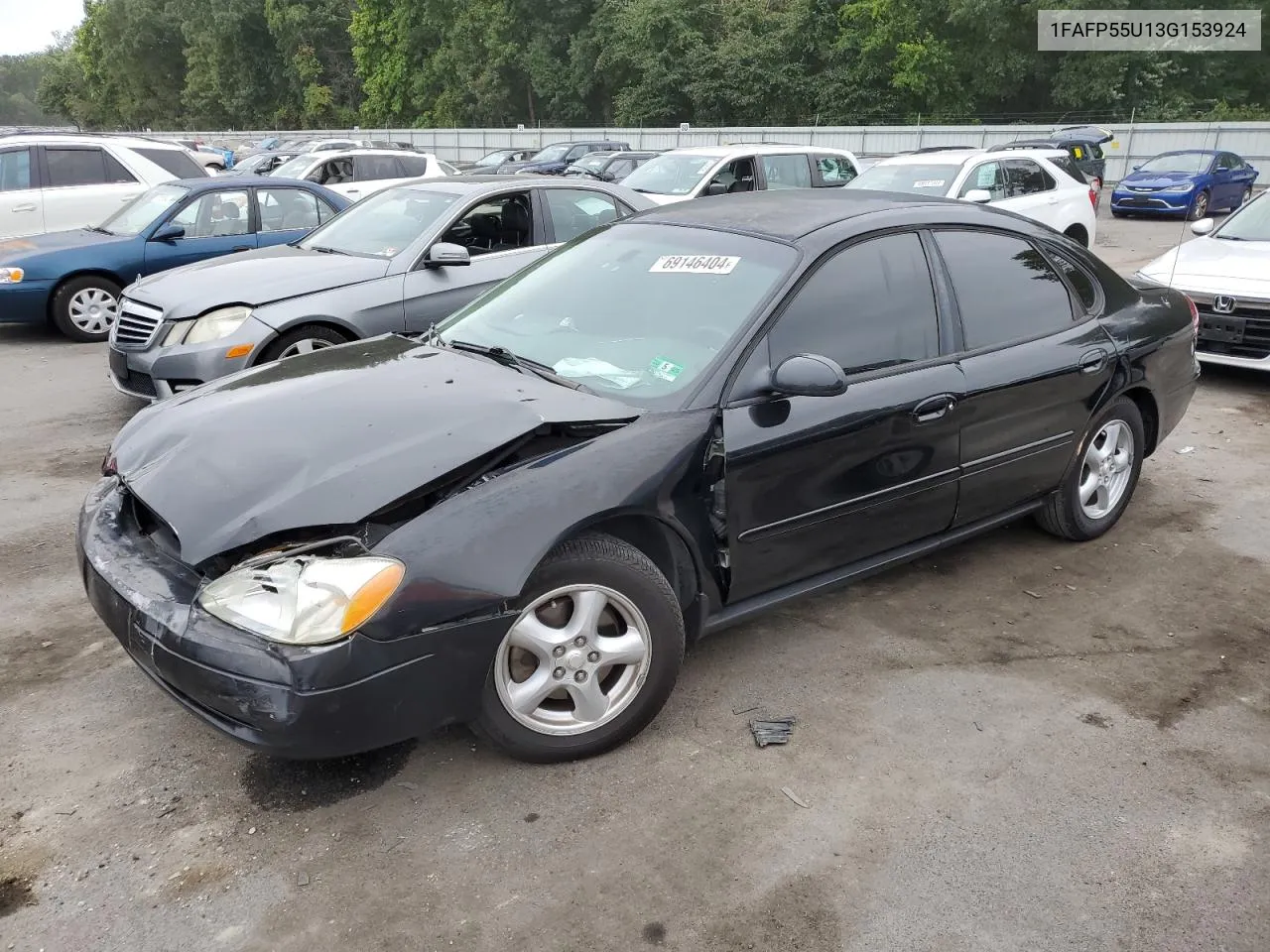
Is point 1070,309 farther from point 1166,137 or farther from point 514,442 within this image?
point 1166,137

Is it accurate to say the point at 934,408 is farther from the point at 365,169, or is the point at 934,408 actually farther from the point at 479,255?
the point at 365,169

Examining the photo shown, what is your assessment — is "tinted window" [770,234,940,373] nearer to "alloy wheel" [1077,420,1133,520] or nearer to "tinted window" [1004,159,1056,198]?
"alloy wheel" [1077,420,1133,520]

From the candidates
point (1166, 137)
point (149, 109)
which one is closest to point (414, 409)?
point (1166, 137)

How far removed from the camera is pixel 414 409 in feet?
10.4

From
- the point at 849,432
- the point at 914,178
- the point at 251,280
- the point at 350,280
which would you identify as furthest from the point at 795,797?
the point at 914,178

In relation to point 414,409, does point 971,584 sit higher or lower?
lower

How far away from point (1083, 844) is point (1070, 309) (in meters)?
2.53

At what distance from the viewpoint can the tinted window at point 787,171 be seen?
12453mm

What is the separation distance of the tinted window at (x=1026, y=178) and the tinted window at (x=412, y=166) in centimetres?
837

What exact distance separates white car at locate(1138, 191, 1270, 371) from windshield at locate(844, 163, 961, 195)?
315 cm

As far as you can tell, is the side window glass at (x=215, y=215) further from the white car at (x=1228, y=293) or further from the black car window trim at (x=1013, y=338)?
the white car at (x=1228, y=293)

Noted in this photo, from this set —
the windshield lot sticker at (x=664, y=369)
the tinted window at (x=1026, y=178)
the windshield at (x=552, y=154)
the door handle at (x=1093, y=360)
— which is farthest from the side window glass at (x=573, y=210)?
the windshield at (x=552, y=154)

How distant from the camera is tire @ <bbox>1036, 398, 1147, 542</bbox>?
4551 mm

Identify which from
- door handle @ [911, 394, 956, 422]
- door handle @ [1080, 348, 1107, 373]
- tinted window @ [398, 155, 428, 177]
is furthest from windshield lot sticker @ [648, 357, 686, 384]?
tinted window @ [398, 155, 428, 177]
